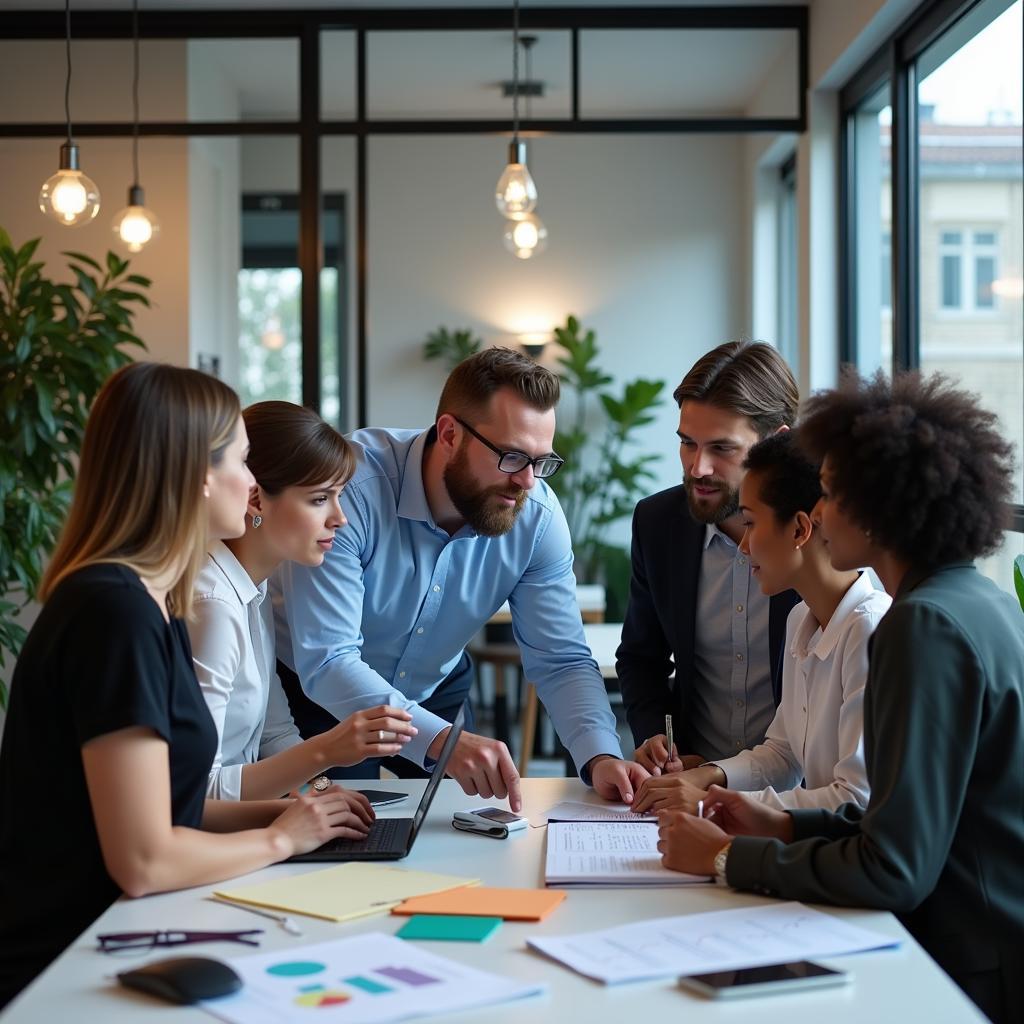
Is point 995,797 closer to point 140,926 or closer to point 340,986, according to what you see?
point 340,986

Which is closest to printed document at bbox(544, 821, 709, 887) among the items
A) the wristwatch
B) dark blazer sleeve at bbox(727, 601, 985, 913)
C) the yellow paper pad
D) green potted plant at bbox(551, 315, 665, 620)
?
the wristwatch

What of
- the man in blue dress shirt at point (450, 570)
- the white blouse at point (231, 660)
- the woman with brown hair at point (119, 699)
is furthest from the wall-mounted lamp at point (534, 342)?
the woman with brown hair at point (119, 699)

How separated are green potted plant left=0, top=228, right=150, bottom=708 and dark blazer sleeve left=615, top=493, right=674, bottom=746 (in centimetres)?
238

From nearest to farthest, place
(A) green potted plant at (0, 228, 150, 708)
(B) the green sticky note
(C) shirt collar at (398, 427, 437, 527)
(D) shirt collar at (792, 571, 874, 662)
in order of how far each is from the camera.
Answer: (B) the green sticky note, (D) shirt collar at (792, 571, 874, 662), (C) shirt collar at (398, 427, 437, 527), (A) green potted plant at (0, 228, 150, 708)

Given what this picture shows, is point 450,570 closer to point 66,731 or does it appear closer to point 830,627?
point 830,627

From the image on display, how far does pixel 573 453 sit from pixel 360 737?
5802 millimetres

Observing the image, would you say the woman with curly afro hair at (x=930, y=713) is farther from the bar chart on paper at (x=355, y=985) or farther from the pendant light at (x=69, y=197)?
the pendant light at (x=69, y=197)

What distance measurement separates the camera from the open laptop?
5.72ft

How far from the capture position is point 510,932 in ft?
4.75

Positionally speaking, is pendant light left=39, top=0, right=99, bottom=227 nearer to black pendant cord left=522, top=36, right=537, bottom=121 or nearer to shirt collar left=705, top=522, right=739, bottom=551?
black pendant cord left=522, top=36, right=537, bottom=121

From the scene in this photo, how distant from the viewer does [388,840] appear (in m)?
1.81

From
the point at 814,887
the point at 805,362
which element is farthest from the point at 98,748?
the point at 805,362

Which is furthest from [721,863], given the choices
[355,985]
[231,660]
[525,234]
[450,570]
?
[525,234]

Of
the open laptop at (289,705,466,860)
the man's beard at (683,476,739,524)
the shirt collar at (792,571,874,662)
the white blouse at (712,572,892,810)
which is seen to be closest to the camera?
the open laptop at (289,705,466,860)
